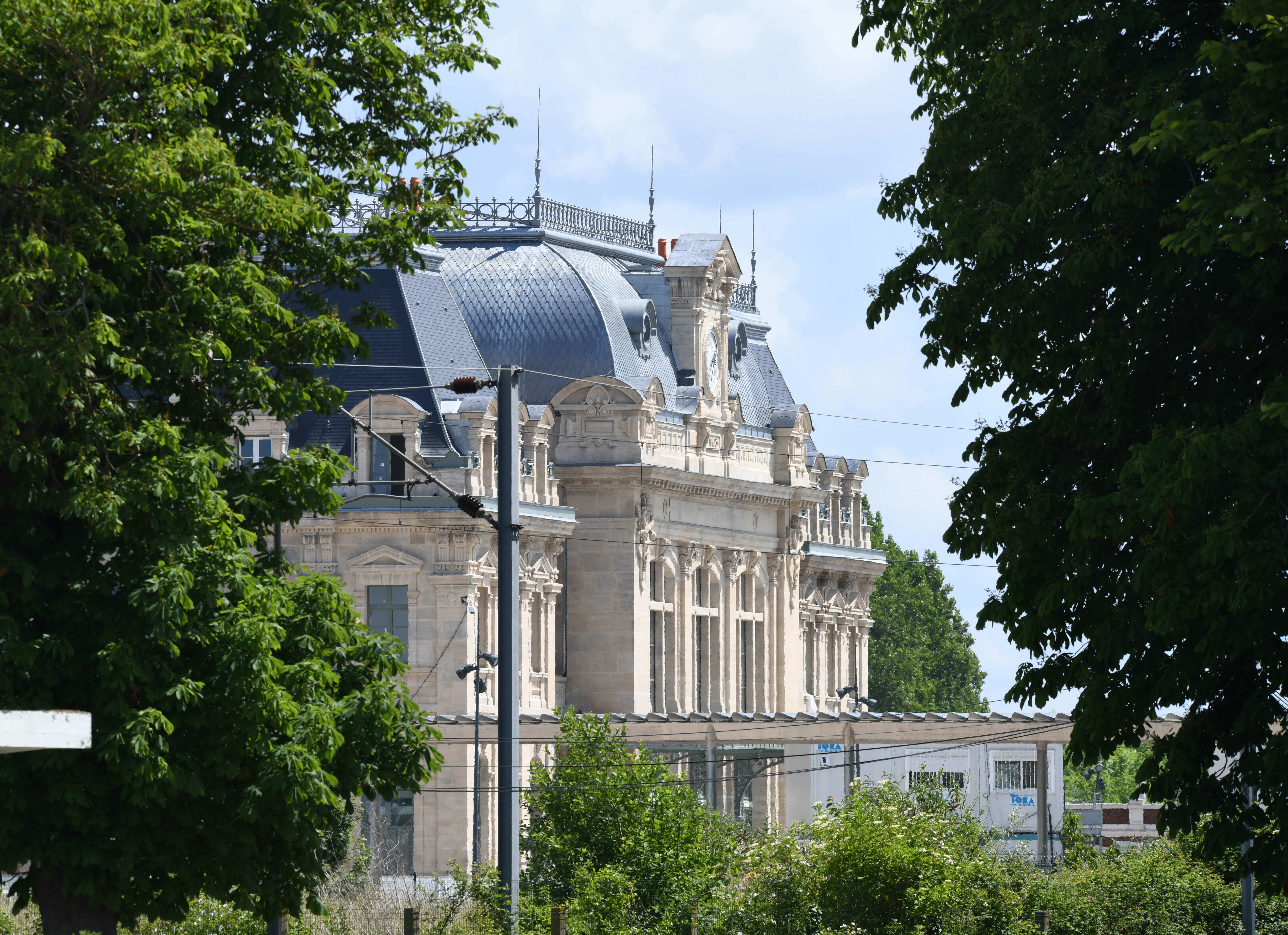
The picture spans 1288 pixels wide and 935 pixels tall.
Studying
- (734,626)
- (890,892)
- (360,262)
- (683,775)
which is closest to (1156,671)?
(360,262)

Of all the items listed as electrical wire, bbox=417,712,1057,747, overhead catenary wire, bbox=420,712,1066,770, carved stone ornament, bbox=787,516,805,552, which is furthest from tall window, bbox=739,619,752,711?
electrical wire, bbox=417,712,1057,747

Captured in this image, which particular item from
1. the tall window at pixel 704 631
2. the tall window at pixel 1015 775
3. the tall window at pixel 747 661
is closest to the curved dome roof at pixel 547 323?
the tall window at pixel 704 631

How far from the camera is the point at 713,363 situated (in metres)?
80.0

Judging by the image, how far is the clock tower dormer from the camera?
3076 inches

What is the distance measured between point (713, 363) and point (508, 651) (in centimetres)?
4973

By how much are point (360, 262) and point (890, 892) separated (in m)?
13.7

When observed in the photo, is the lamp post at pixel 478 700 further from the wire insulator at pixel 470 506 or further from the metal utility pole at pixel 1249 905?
the metal utility pole at pixel 1249 905

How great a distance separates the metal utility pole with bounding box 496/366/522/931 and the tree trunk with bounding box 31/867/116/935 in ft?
18.0

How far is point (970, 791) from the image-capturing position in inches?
3332

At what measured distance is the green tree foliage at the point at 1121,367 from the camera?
2106 cm

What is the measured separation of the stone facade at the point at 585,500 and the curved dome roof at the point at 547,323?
8 centimetres

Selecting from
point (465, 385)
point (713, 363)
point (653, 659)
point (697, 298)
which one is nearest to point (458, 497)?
point (465, 385)

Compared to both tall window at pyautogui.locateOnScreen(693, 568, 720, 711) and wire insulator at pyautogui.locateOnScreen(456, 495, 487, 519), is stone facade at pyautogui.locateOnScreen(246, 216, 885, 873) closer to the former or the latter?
tall window at pyautogui.locateOnScreen(693, 568, 720, 711)

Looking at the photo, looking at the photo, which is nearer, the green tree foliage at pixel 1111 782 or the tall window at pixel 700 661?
the tall window at pixel 700 661
